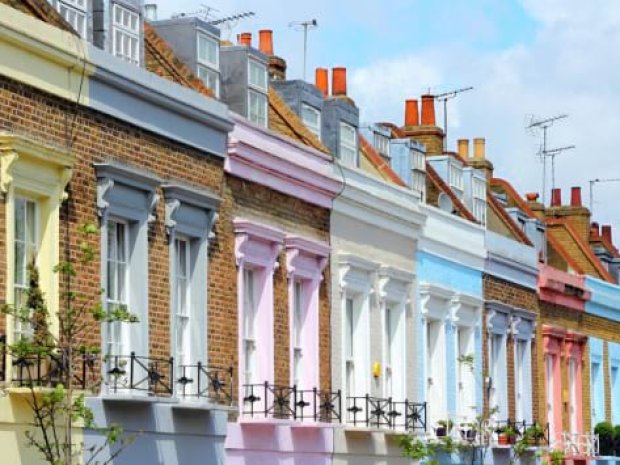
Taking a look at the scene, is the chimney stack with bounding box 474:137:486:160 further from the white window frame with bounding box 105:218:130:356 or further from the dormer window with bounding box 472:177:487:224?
the white window frame with bounding box 105:218:130:356

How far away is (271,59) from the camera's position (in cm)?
4000

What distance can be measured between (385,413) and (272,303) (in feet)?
17.5

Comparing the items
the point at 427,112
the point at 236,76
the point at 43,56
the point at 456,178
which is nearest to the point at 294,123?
the point at 236,76

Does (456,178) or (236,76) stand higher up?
(456,178)

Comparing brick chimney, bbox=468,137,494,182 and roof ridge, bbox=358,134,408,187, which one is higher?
brick chimney, bbox=468,137,494,182

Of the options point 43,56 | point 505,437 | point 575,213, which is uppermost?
point 575,213

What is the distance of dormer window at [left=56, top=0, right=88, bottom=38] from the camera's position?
2721 cm

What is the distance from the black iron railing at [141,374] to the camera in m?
26.7

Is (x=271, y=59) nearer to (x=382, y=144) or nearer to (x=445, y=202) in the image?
(x=382, y=144)

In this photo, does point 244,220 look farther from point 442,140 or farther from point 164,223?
point 442,140

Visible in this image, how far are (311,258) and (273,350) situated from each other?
2400 mm

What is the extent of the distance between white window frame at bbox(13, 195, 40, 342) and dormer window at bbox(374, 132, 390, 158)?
54.3ft

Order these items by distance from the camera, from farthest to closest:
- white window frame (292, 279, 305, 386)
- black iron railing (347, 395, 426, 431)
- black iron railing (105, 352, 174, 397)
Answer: black iron railing (347, 395, 426, 431), white window frame (292, 279, 305, 386), black iron railing (105, 352, 174, 397)

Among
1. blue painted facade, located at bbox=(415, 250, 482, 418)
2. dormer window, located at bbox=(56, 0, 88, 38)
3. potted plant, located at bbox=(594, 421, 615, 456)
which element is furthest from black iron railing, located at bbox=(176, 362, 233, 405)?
potted plant, located at bbox=(594, 421, 615, 456)
